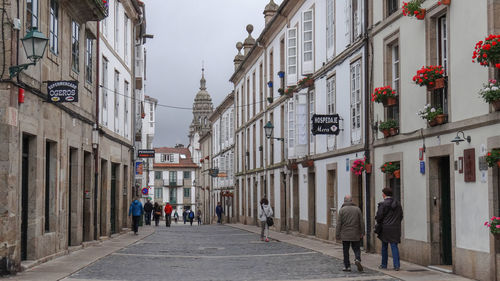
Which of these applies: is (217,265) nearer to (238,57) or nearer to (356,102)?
(356,102)

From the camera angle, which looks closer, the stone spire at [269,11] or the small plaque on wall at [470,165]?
the small plaque on wall at [470,165]

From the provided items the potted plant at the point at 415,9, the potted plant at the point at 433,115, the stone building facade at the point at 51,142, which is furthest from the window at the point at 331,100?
the potted plant at the point at 433,115

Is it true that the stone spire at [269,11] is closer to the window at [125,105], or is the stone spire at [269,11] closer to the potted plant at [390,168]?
the window at [125,105]

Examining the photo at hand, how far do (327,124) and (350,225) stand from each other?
7.65 metres

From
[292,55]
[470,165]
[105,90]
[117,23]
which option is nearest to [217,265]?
[470,165]

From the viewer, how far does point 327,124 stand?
861 inches

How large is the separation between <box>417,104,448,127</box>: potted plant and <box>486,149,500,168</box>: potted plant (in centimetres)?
276

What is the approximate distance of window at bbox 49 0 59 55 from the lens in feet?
54.3

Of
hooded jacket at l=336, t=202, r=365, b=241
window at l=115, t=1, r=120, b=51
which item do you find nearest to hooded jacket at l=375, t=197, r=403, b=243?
hooded jacket at l=336, t=202, r=365, b=241

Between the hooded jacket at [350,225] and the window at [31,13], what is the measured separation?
7.48m

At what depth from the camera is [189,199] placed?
4387 inches

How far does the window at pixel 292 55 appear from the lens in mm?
28766

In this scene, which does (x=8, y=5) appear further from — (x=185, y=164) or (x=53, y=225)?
(x=185, y=164)

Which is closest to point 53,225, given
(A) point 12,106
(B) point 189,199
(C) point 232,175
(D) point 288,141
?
(A) point 12,106
